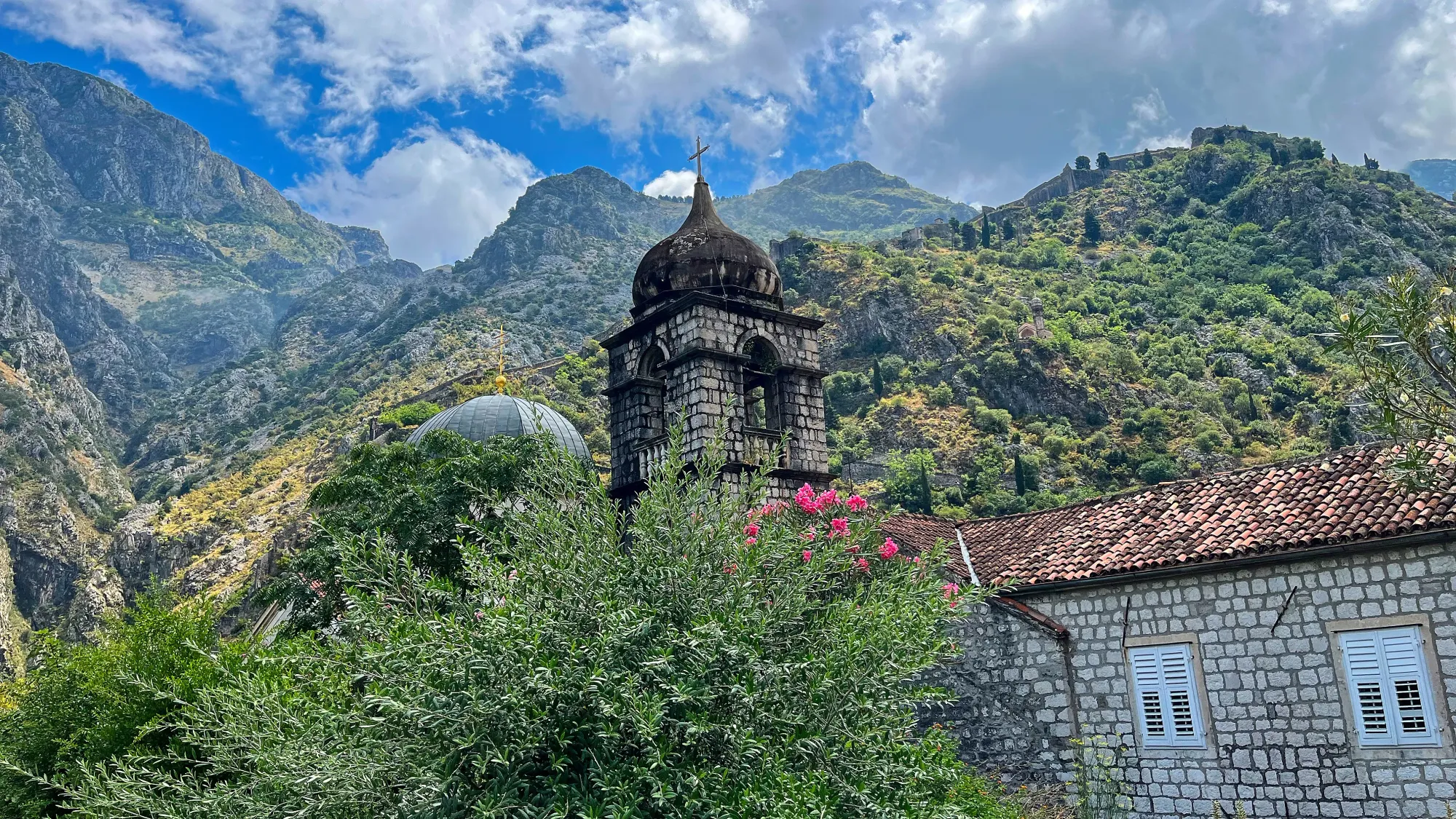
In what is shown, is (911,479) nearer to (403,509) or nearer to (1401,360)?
(403,509)

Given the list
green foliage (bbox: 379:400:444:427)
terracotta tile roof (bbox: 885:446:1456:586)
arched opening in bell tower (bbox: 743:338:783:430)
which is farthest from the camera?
green foliage (bbox: 379:400:444:427)

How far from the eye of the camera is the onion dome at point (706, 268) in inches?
715

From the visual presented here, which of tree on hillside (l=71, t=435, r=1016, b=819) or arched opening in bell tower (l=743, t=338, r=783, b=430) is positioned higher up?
arched opening in bell tower (l=743, t=338, r=783, b=430)

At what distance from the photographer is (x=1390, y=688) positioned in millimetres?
11039

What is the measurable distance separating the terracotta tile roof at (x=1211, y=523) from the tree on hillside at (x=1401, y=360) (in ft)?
2.20

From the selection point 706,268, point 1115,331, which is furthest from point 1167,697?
point 1115,331

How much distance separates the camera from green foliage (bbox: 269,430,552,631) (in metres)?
15.1

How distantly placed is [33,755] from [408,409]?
162 ft

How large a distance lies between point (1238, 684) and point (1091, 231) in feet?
310

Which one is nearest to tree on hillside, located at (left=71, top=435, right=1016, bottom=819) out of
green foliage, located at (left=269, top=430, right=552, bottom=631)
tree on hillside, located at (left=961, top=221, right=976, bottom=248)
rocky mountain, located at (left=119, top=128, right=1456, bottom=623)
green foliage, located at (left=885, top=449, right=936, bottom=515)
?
green foliage, located at (left=269, top=430, right=552, bottom=631)

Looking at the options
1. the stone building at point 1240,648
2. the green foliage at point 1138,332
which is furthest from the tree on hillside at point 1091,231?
the stone building at point 1240,648

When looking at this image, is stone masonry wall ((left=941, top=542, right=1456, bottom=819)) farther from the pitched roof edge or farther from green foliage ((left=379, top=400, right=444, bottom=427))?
green foliage ((left=379, top=400, right=444, bottom=427))

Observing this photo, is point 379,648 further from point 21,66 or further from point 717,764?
point 21,66

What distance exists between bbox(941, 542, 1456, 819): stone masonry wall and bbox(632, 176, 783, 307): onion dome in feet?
24.0
